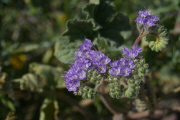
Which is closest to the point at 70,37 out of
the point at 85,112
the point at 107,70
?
the point at 107,70

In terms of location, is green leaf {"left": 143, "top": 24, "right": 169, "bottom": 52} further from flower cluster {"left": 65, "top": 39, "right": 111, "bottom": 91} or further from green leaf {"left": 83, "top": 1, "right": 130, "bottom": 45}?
green leaf {"left": 83, "top": 1, "right": 130, "bottom": 45}

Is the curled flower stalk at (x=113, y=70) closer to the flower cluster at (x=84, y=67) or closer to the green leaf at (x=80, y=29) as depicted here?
the flower cluster at (x=84, y=67)

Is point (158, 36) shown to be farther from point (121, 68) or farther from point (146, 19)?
point (121, 68)

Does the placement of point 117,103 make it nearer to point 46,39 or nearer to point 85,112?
point 85,112

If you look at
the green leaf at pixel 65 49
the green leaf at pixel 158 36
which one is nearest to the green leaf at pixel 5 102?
the green leaf at pixel 65 49

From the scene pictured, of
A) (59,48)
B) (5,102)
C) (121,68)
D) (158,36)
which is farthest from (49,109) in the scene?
(158,36)

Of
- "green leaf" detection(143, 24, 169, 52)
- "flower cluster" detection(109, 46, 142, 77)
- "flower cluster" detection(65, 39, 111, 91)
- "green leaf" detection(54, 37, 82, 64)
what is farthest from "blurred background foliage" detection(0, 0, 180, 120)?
"green leaf" detection(143, 24, 169, 52)
